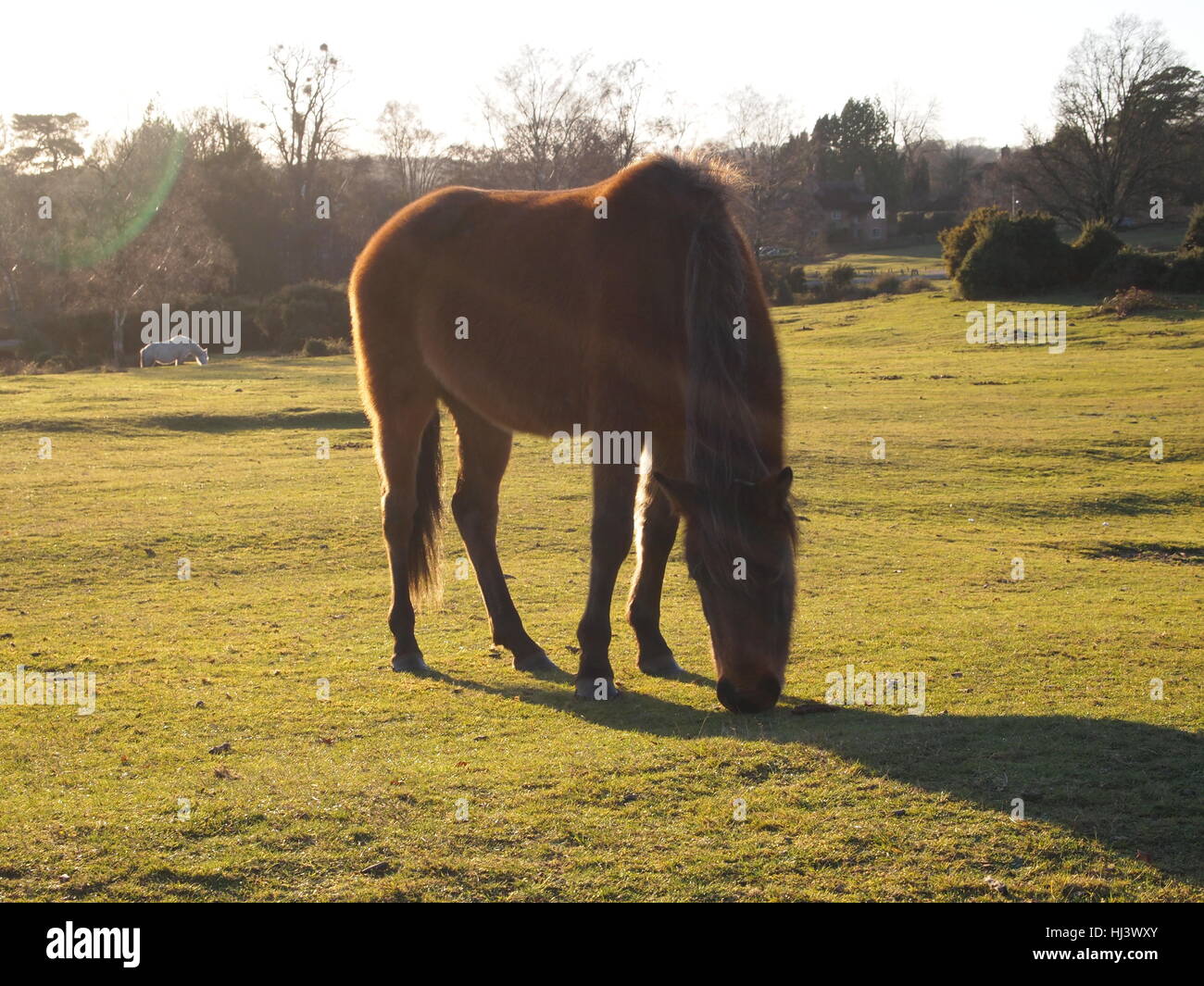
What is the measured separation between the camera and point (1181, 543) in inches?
431

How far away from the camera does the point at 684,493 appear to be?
4.75 metres

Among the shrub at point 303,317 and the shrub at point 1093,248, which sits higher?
the shrub at point 1093,248

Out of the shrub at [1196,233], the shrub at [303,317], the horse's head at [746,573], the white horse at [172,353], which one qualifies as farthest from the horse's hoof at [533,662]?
the shrub at [1196,233]

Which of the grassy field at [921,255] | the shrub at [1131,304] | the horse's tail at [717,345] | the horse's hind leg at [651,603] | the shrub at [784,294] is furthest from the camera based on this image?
the grassy field at [921,255]

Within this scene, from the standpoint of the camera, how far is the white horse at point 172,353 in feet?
111

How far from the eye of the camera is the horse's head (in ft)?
15.0

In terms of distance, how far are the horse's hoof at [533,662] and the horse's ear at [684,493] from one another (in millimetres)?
2075

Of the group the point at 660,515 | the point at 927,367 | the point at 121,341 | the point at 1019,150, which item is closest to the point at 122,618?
the point at 660,515

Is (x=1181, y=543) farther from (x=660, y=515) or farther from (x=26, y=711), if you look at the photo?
Result: (x=26, y=711)

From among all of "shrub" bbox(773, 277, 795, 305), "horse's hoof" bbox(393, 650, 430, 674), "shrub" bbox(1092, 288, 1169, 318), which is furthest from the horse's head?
"shrub" bbox(773, 277, 795, 305)

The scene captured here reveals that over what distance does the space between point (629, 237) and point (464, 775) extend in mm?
2974

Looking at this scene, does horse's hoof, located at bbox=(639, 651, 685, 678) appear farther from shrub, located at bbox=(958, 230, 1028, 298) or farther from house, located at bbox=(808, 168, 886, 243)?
house, located at bbox=(808, 168, 886, 243)

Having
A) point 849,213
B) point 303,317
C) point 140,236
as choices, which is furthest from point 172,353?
point 849,213

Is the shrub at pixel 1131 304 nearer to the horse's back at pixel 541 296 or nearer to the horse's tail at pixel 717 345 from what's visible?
the horse's back at pixel 541 296
